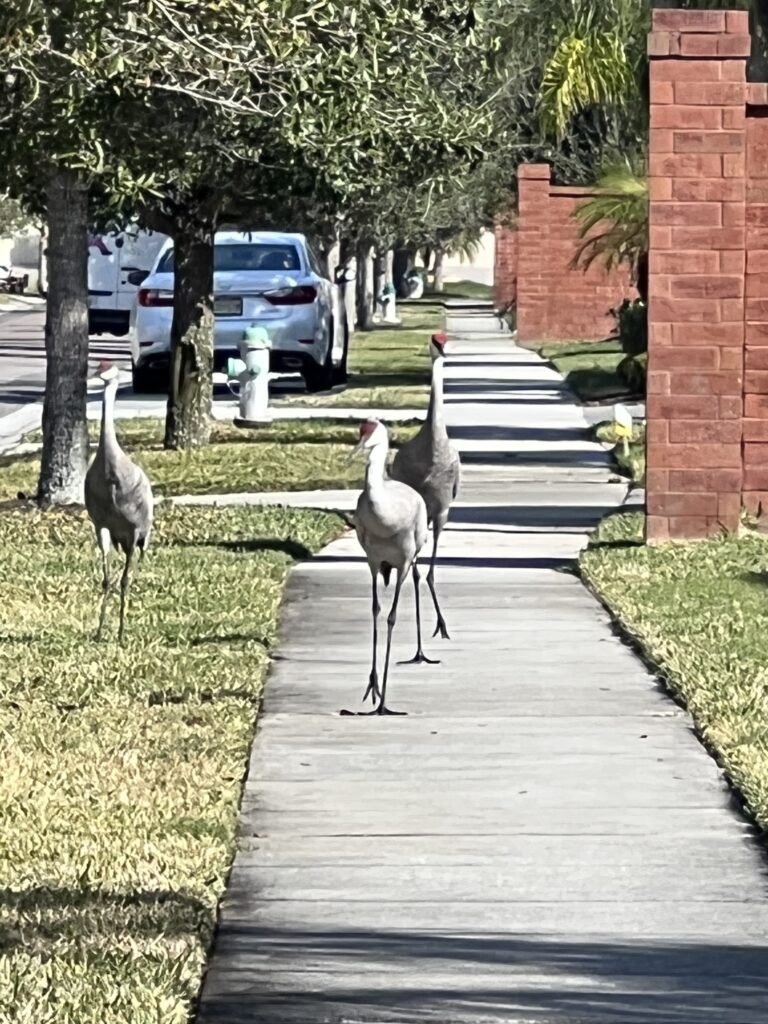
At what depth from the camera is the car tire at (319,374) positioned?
28141 mm

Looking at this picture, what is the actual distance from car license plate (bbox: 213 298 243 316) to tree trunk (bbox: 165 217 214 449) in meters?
5.62

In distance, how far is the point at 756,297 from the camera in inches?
572

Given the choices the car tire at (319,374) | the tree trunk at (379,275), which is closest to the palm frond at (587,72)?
the car tire at (319,374)

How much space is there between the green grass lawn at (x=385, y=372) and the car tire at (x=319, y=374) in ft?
0.60

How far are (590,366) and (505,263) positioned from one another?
26.7 m


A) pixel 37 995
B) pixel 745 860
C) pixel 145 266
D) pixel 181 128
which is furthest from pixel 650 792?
pixel 145 266

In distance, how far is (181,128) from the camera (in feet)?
42.7

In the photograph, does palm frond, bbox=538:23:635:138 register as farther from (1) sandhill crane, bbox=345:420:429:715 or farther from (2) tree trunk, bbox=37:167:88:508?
(1) sandhill crane, bbox=345:420:429:715

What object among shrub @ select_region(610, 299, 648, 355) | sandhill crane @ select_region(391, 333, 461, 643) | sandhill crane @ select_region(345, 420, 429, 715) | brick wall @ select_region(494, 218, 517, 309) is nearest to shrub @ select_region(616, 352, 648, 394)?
shrub @ select_region(610, 299, 648, 355)

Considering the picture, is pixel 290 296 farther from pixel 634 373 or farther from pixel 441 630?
pixel 441 630

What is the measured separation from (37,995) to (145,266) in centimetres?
3754

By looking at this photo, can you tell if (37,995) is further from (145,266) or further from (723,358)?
(145,266)

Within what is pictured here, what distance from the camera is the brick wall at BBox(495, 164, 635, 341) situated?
134ft

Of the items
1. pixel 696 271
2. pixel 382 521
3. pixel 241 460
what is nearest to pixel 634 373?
pixel 241 460
